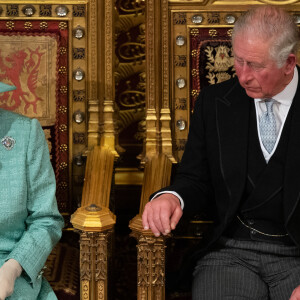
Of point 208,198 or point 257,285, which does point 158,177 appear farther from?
point 257,285

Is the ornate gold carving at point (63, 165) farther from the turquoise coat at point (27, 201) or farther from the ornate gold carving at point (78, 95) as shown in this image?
the turquoise coat at point (27, 201)

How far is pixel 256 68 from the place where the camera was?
2.23 m

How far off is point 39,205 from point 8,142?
21cm

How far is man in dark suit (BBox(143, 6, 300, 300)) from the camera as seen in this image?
2.22m

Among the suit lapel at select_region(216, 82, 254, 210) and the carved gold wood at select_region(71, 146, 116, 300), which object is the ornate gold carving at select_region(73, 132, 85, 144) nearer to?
the carved gold wood at select_region(71, 146, 116, 300)

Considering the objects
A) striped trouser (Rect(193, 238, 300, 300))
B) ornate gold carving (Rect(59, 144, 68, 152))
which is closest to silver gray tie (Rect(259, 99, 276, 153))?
striped trouser (Rect(193, 238, 300, 300))

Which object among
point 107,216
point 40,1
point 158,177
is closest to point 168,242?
point 158,177

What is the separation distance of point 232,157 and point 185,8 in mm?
850

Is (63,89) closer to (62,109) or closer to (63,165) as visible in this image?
(62,109)

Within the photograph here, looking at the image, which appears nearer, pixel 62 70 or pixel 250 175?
pixel 250 175

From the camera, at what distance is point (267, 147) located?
2.35 metres

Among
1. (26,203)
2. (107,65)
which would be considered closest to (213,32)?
(107,65)

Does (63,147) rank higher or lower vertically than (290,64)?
lower

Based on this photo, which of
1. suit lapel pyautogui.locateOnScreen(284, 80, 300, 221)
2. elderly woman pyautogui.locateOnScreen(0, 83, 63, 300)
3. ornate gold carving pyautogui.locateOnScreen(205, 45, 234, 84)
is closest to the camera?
elderly woman pyautogui.locateOnScreen(0, 83, 63, 300)
